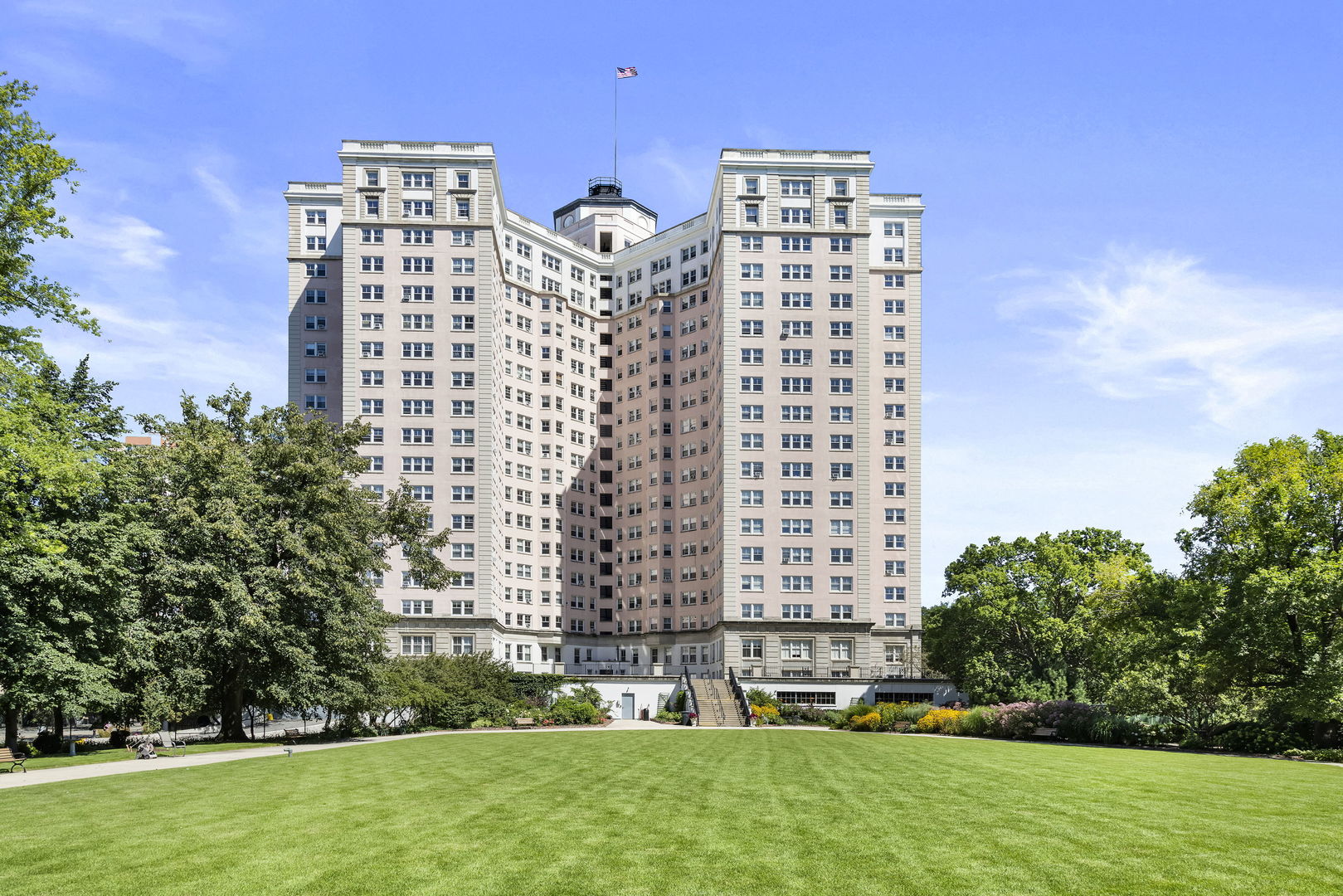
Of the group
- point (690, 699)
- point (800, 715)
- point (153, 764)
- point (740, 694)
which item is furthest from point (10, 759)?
point (800, 715)

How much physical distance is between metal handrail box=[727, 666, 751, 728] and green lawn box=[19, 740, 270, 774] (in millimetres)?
37726

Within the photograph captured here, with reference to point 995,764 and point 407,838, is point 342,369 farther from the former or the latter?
point 407,838

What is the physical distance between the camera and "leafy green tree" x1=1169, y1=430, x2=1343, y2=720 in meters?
43.9

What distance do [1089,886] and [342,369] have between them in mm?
99570

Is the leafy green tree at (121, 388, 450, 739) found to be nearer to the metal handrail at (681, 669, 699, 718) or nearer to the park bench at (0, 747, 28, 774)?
the park bench at (0, 747, 28, 774)

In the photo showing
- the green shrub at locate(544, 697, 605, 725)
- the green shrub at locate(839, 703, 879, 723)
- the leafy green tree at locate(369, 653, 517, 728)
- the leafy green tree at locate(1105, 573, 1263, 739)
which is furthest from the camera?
the green shrub at locate(544, 697, 605, 725)

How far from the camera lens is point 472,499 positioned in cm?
10112

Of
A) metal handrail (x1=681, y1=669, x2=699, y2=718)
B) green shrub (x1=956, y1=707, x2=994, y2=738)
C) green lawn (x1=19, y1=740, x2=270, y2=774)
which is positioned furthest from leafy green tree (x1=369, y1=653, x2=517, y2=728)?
green shrub (x1=956, y1=707, x2=994, y2=738)

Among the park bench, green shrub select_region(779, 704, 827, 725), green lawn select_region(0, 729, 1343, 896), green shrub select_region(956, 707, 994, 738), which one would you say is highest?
green lawn select_region(0, 729, 1343, 896)

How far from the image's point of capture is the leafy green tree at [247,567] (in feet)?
161

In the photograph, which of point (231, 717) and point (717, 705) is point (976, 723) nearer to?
point (717, 705)

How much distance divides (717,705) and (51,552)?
54.8 metres

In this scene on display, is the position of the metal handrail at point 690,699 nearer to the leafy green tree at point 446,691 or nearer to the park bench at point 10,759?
the leafy green tree at point 446,691

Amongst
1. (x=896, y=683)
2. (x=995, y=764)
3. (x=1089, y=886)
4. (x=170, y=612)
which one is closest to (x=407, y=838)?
(x=1089, y=886)
